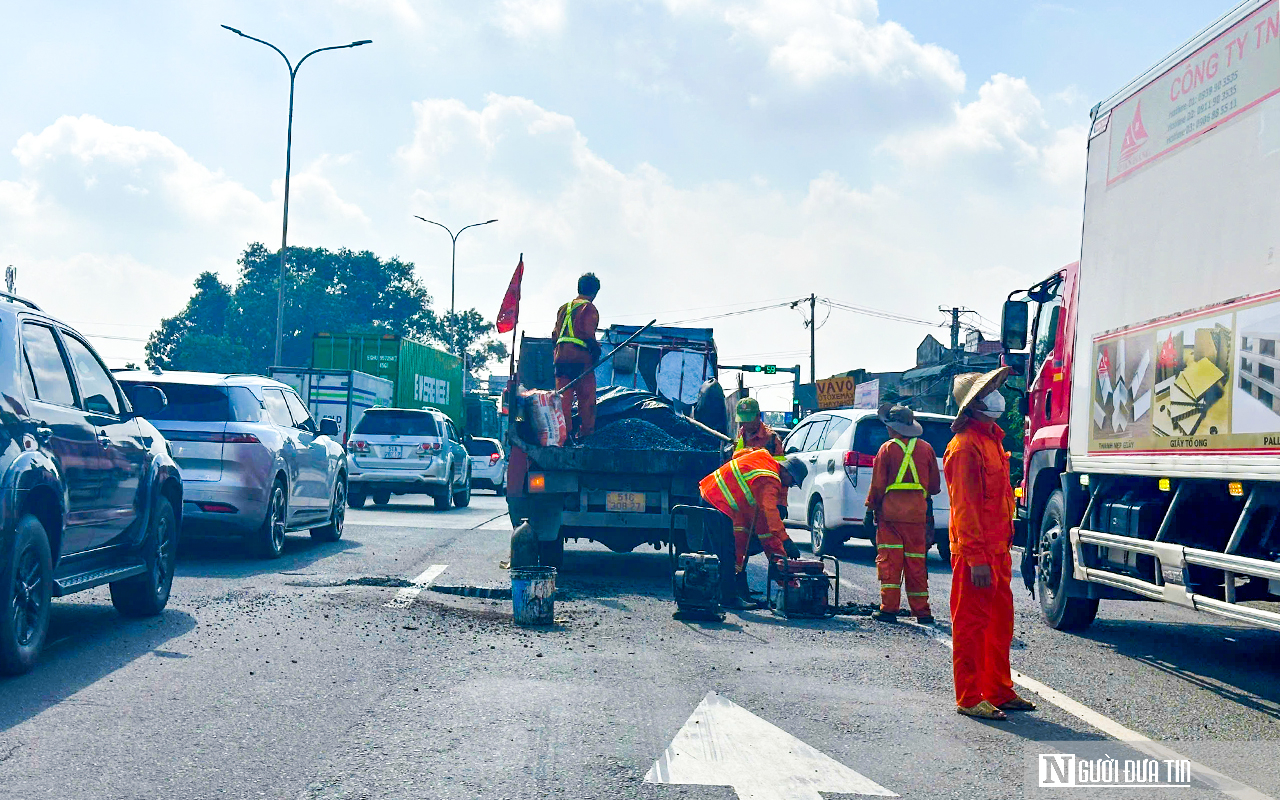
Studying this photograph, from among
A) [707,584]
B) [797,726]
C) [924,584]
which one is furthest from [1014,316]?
[797,726]

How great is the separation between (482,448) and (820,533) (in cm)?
1706

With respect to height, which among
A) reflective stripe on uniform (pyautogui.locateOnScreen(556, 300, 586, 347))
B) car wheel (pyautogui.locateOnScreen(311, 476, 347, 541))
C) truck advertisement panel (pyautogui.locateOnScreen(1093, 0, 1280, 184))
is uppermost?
truck advertisement panel (pyautogui.locateOnScreen(1093, 0, 1280, 184))

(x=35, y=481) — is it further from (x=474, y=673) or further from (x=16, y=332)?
(x=474, y=673)

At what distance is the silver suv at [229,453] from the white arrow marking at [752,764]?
7.27m

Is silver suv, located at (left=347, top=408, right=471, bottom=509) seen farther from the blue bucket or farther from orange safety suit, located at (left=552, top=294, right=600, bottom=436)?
the blue bucket

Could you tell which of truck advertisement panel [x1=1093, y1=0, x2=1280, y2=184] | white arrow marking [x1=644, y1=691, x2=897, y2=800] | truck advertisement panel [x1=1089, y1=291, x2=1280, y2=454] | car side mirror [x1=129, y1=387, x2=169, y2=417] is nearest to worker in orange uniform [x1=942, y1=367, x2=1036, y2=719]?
white arrow marking [x1=644, y1=691, x2=897, y2=800]

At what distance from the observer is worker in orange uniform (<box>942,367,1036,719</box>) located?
6.20 metres

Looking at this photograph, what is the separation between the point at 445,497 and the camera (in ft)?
72.7

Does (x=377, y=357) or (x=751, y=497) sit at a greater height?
(x=377, y=357)

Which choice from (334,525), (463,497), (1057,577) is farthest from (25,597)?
(463,497)

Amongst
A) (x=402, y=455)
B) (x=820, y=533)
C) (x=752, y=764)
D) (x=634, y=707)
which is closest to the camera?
(x=752, y=764)

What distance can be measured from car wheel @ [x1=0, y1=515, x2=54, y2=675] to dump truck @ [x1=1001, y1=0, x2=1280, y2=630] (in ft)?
20.9

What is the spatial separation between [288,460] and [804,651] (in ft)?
22.4

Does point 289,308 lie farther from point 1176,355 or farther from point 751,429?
point 1176,355
